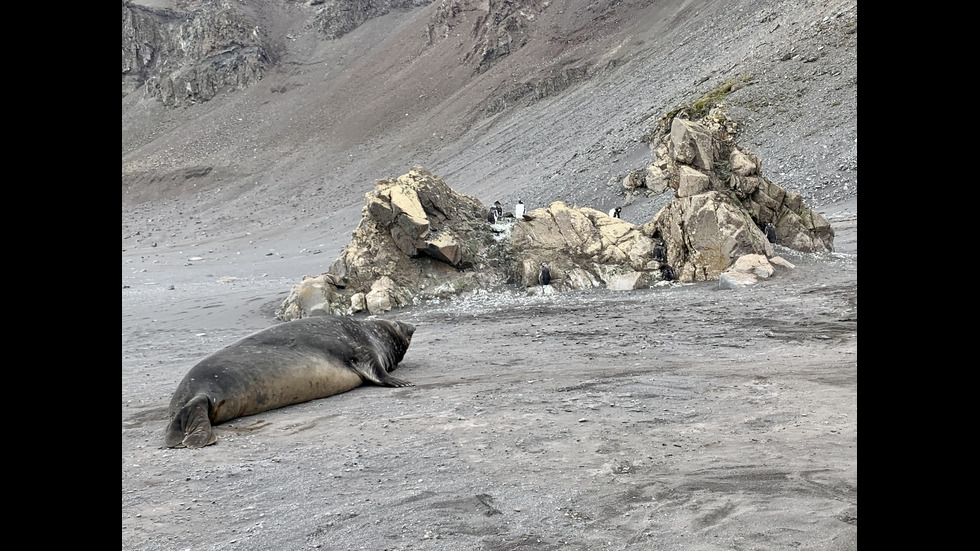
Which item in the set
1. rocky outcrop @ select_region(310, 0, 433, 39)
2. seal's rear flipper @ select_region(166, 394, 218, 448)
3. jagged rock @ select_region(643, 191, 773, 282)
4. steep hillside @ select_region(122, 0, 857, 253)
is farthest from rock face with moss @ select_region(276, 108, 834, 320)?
rocky outcrop @ select_region(310, 0, 433, 39)

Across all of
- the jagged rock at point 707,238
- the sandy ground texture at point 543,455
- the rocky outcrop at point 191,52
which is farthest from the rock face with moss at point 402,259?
the rocky outcrop at point 191,52

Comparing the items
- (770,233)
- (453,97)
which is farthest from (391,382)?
(453,97)

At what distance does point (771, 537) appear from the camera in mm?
2584

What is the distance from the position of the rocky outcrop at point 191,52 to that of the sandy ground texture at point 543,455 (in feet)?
221

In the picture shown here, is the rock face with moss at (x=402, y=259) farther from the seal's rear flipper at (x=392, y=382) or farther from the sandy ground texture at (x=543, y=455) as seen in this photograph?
the seal's rear flipper at (x=392, y=382)

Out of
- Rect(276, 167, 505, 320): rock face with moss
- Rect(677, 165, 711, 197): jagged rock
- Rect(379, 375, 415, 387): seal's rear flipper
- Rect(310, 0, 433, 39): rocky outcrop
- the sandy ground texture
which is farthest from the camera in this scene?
Rect(310, 0, 433, 39): rocky outcrop

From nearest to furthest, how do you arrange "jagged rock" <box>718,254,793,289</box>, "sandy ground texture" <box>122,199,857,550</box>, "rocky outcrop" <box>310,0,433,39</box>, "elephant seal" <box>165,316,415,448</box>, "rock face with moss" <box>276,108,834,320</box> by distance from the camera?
"sandy ground texture" <box>122,199,857,550</box> → "elephant seal" <box>165,316,415,448</box> → "jagged rock" <box>718,254,793,289</box> → "rock face with moss" <box>276,108,834,320</box> → "rocky outcrop" <box>310,0,433,39</box>

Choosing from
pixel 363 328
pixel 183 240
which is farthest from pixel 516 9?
pixel 363 328

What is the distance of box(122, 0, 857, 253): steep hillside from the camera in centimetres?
3023

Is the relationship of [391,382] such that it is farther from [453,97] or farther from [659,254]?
[453,97]

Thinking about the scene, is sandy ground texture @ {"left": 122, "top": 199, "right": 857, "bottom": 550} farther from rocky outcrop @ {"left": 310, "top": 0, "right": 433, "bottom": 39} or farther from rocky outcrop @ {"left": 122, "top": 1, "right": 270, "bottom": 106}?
rocky outcrop @ {"left": 310, "top": 0, "right": 433, "bottom": 39}
